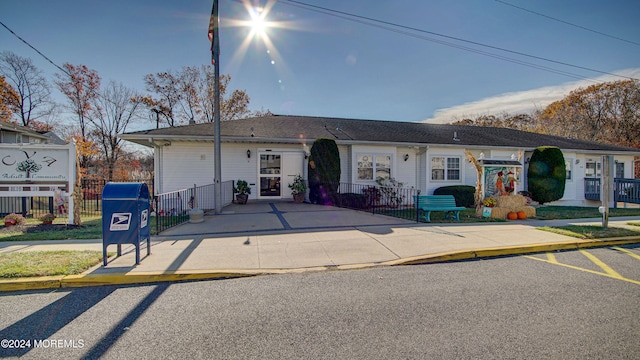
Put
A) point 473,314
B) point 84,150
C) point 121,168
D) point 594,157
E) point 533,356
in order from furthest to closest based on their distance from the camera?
point 121,168 → point 84,150 → point 594,157 → point 473,314 → point 533,356

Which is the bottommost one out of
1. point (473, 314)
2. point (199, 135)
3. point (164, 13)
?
→ point (473, 314)

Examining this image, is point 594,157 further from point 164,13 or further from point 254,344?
point 164,13

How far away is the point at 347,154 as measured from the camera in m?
14.9

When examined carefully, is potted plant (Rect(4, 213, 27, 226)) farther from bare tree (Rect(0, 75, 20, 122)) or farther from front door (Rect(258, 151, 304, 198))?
bare tree (Rect(0, 75, 20, 122))

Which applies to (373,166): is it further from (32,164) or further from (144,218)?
(32,164)

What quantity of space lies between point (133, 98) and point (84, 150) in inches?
301

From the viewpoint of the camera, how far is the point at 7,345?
285 centimetres

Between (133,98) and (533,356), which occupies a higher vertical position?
(133,98)

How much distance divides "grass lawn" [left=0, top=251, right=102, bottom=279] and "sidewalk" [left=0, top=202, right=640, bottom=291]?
0.70 ft

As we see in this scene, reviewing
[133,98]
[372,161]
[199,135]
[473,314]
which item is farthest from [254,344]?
[133,98]

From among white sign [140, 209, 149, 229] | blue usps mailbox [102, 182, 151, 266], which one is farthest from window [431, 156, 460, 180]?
blue usps mailbox [102, 182, 151, 266]

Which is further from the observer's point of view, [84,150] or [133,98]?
[133,98]

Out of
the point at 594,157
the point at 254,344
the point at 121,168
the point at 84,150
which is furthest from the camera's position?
the point at 121,168

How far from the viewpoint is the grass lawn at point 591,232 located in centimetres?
754
